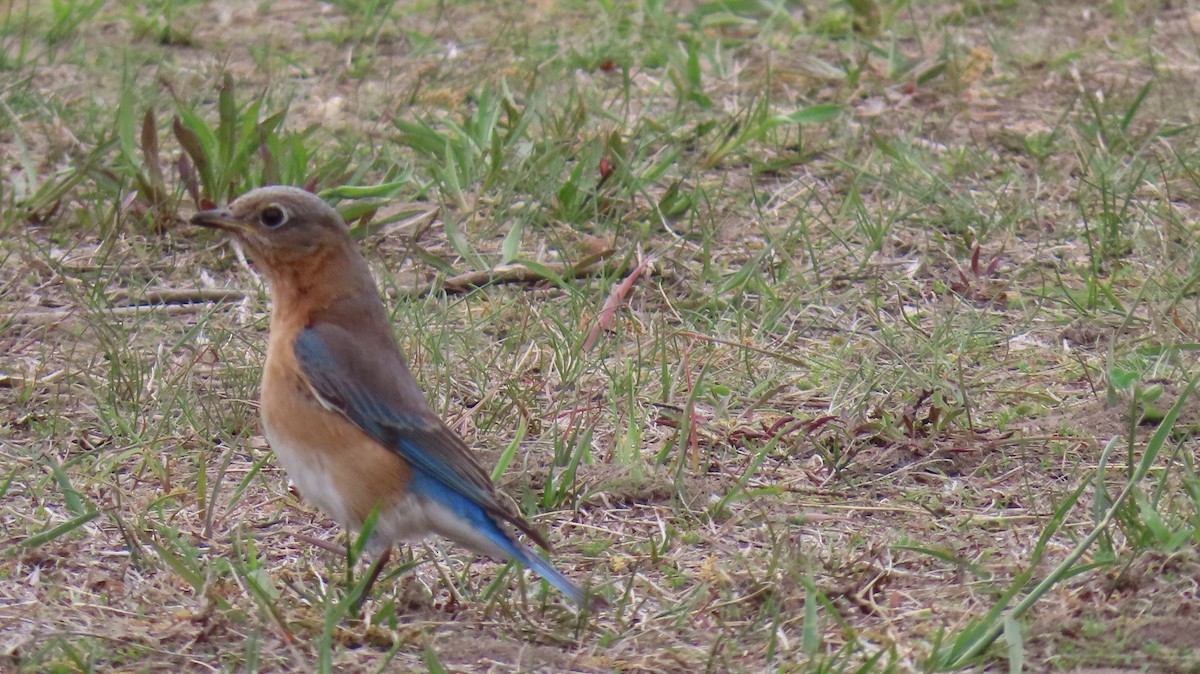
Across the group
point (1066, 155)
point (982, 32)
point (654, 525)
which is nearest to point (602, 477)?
point (654, 525)

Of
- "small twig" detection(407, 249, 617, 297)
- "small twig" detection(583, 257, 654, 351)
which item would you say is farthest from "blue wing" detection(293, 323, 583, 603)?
"small twig" detection(407, 249, 617, 297)

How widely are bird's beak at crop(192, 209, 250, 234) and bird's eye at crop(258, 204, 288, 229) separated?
0.06m

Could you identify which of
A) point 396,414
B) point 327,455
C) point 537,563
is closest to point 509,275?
point 396,414

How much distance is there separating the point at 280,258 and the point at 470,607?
3.75 feet

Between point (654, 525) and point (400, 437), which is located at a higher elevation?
point (400, 437)

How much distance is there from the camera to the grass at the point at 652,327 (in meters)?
3.67

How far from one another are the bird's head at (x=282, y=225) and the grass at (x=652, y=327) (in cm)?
55

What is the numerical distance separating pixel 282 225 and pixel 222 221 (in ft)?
0.57

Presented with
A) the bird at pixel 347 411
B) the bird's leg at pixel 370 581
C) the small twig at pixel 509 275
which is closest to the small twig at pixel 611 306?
the small twig at pixel 509 275

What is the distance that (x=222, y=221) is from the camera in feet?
14.5

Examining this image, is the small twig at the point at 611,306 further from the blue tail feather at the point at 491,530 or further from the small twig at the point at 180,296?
the small twig at the point at 180,296

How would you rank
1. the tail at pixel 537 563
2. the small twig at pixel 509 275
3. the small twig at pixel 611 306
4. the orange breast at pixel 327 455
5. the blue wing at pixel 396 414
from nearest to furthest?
the tail at pixel 537 563 → the blue wing at pixel 396 414 → the orange breast at pixel 327 455 → the small twig at pixel 611 306 → the small twig at pixel 509 275

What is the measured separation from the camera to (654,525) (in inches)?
167

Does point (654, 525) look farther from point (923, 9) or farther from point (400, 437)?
point (923, 9)
